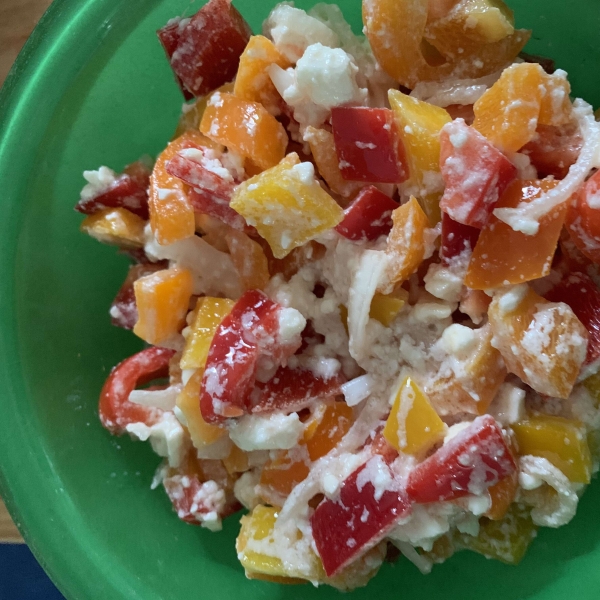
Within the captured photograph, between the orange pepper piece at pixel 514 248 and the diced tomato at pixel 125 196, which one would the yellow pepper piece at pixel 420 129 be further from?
the diced tomato at pixel 125 196

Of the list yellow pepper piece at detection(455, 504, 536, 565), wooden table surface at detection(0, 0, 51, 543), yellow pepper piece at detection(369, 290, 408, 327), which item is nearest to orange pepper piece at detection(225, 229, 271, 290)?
yellow pepper piece at detection(369, 290, 408, 327)

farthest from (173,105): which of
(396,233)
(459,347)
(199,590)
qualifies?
(199,590)

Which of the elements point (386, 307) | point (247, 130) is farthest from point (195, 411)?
point (247, 130)

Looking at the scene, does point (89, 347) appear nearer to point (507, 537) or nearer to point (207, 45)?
point (207, 45)

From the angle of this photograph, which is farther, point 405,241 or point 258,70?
point 258,70

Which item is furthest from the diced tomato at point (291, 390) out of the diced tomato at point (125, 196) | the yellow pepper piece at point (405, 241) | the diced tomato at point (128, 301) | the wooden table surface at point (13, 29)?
the wooden table surface at point (13, 29)

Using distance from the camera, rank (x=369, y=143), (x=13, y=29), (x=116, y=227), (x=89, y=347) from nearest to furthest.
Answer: (x=369, y=143) < (x=116, y=227) < (x=89, y=347) < (x=13, y=29)

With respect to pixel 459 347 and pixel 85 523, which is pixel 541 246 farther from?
pixel 85 523
